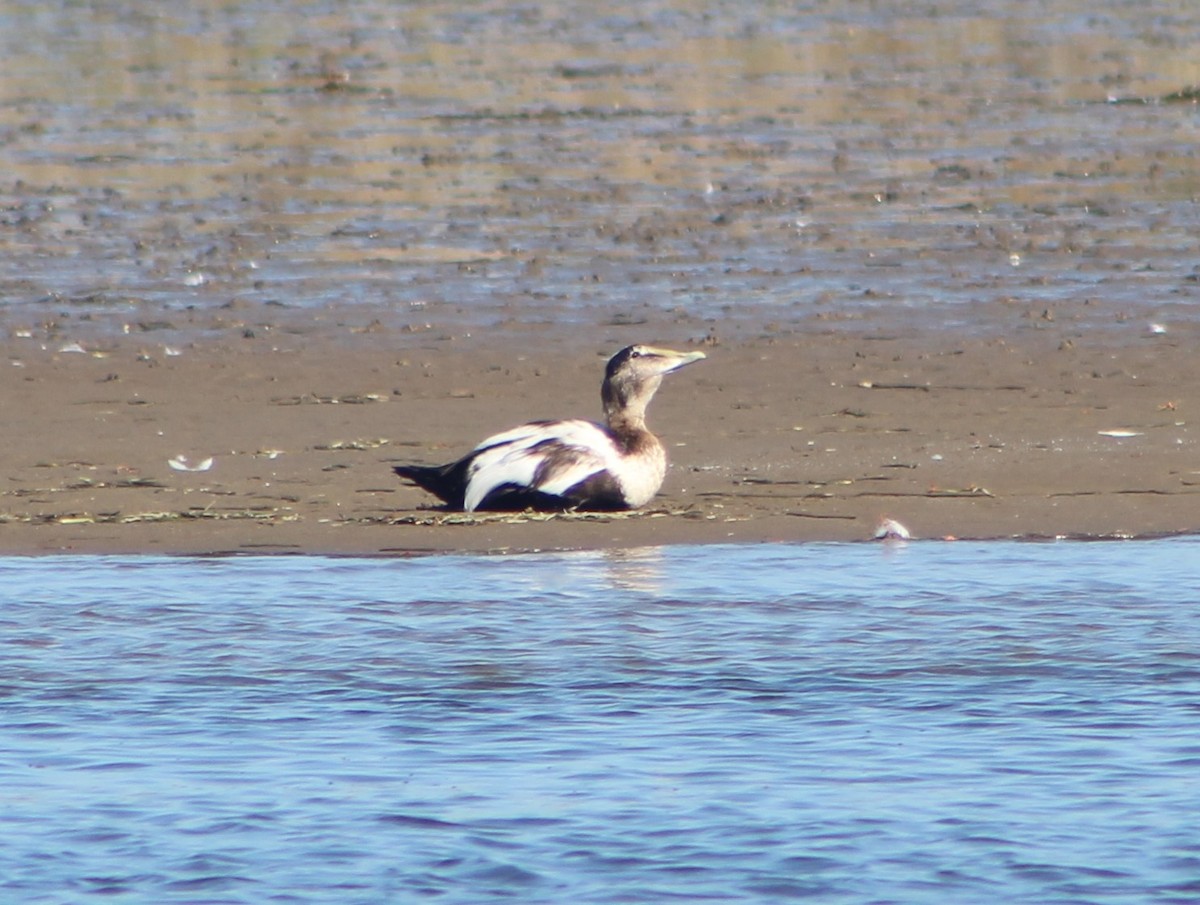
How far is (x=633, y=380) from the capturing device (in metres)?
9.59

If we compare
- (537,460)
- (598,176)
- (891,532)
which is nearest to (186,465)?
(537,460)

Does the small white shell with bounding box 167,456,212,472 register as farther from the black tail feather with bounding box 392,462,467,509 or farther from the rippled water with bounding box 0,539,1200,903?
the rippled water with bounding box 0,539,1200,903

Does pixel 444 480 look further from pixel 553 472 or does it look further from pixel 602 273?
pixel 602 273

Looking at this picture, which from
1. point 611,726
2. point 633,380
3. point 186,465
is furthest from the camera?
point 186,465

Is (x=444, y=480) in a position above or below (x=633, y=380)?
below

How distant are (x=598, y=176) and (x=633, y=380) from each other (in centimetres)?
810

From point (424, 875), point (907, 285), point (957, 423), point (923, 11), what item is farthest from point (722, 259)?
point (923, 11)

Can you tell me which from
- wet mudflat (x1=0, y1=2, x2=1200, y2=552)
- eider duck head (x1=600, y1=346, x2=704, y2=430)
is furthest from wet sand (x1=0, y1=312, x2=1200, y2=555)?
eider duck head (x1=600, y1=346, x2=704, y2=430)

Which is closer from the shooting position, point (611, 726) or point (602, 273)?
point (611, 726)

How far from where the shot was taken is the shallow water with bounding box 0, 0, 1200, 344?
1357cm

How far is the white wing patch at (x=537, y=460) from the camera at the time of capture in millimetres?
8984

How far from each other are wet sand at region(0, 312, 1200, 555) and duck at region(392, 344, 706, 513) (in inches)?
3.4

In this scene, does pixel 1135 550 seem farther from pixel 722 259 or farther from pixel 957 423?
pixel 722 259

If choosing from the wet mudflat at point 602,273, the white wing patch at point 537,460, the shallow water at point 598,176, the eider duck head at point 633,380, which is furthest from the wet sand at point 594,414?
the shallow water at point 598,176
